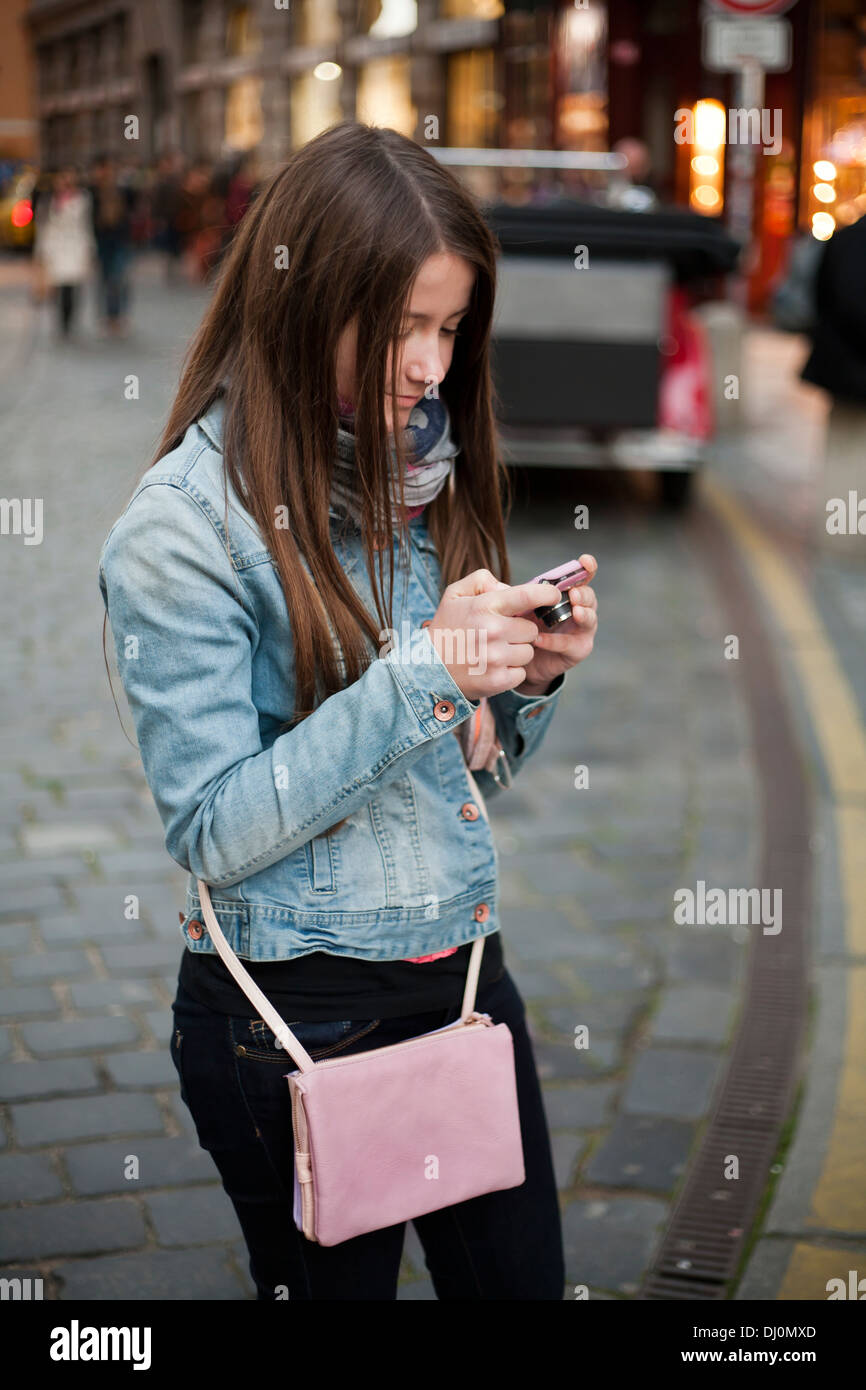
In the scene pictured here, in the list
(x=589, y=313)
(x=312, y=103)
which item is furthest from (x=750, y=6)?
(x=312, y=103)

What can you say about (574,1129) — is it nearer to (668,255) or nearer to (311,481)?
(311,481)

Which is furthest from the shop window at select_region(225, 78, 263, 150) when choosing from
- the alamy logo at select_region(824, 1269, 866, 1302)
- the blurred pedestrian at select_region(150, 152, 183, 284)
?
the alamy logo at select_region(824, 1269, 866, 1302)

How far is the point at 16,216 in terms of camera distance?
88.2 ft

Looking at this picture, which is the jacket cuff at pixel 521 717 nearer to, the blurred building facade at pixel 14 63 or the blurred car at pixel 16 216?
the blurred building facade at pixel 14 63

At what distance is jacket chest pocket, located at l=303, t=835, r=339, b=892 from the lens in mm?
1731

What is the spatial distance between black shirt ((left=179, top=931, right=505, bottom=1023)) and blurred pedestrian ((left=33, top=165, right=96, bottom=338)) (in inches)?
649

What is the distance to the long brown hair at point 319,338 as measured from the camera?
5.38 feet

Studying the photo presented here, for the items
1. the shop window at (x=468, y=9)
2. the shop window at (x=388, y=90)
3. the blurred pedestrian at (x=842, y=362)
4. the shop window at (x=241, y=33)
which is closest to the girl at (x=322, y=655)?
the blurred pedestrian at (x=842, y=362)

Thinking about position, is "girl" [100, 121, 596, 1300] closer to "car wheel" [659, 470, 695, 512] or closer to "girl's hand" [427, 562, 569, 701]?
"girl's hand" [427, 562, 569, 701]

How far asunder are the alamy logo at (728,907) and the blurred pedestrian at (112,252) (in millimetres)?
14971

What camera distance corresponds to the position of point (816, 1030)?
12.1 ft
